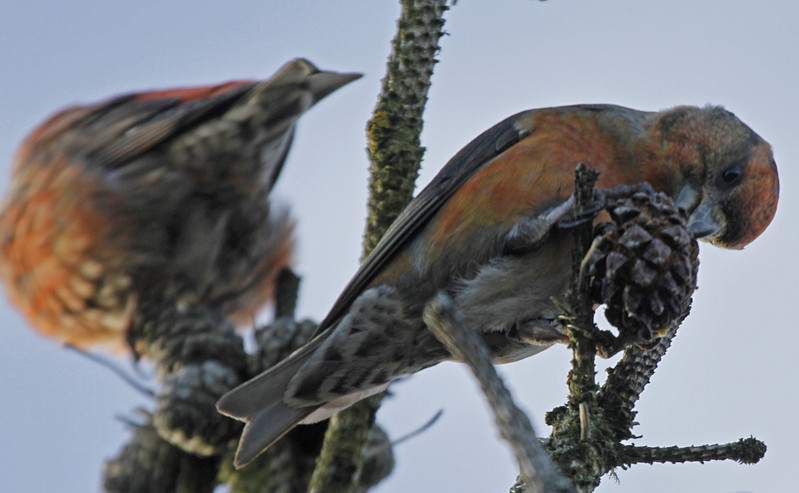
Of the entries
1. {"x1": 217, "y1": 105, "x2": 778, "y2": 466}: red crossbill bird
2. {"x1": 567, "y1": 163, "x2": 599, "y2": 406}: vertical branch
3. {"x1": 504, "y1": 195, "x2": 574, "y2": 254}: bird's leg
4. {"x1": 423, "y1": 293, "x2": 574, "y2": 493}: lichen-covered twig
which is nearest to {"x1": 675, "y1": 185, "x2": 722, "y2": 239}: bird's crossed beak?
{"x1": 217, "y1": 105, "x2": 778, "y2": 466}: red crossbill bird

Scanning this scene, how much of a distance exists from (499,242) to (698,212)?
0.64m

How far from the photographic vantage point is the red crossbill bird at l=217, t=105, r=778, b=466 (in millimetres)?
2711

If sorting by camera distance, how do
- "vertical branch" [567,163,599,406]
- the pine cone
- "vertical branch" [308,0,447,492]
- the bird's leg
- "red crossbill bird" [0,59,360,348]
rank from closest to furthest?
"vertical branch" [567,163,599,406], the pine cone, the bird's leg, "vertical branch" [308,0,447,492], "red crossbill bird" [0,59,360,348]

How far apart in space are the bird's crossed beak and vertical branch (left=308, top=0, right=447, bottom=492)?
2.71ft

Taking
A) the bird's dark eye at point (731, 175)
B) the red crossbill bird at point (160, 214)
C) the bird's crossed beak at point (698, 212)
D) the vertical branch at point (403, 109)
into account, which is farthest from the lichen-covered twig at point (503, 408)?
the red crossbill bird at point (160, 214)

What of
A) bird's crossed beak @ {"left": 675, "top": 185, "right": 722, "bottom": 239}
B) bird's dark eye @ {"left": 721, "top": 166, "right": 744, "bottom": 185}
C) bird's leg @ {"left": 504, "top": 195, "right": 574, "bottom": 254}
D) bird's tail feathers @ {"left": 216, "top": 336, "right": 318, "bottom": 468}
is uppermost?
bird's dark eye @ {"left": 721, "top": 166, "right": 744, "bottom": 185}

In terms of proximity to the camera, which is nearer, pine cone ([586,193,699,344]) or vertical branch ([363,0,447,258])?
pine cone ([586,193,699,344])

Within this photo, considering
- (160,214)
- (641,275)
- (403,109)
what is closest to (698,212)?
(641,275)

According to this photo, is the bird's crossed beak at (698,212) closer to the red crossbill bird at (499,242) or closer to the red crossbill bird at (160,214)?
the red crossbill bird at (499,242)

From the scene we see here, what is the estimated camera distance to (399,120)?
2.74 m

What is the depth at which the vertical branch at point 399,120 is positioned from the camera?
2.68 metres

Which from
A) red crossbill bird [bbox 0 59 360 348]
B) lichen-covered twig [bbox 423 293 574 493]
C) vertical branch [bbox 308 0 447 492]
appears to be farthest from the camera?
red crossbill bird [bbox 0 59 360 348]

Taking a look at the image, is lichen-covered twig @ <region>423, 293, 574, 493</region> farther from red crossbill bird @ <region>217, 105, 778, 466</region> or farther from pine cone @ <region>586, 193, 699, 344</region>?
red crossbill bird @ <region>217, 105, 778, 466</region>

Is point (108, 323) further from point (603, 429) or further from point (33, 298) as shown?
point (603, 429)
